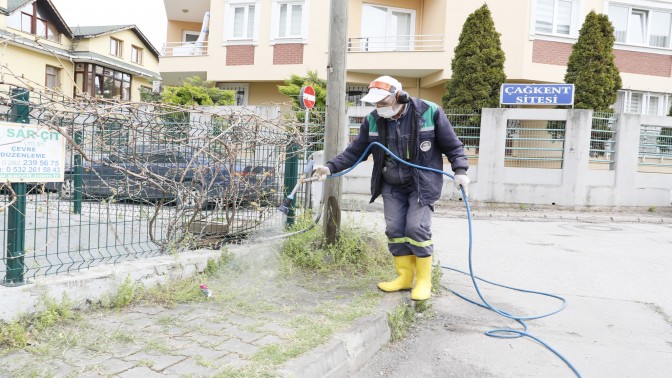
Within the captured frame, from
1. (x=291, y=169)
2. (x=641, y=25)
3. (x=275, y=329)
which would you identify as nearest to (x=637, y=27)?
(x=641, y=25)

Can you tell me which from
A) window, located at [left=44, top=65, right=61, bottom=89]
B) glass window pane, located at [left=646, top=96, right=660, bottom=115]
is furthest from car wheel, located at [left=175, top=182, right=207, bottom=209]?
window, located at [left=44, top=65, right=61, bottom=89]

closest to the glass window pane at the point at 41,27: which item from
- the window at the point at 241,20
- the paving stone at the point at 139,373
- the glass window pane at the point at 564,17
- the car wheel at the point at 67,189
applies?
the window at the point at 241,20

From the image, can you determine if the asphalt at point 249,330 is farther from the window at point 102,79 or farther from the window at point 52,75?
the window at point 102,79

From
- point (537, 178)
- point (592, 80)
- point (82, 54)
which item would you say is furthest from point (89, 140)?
point (82, 54)

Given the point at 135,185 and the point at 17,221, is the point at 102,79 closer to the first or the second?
the point at 135,185

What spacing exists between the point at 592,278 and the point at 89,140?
18.6 ft

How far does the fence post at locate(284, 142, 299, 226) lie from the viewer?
637 centimetres

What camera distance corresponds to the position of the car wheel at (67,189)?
4.29m

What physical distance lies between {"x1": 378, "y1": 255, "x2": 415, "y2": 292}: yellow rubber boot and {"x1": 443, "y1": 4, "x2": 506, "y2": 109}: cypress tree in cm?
1161

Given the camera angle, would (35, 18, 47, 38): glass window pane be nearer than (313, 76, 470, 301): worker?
No

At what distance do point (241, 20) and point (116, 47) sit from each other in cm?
1864

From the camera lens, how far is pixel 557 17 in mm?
18578

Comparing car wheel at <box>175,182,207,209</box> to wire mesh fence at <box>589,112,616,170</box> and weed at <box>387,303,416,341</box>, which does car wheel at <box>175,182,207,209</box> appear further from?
wire mesh fence at <box>589,112,616,170</box>

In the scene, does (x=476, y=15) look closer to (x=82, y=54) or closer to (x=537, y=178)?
(x=537, y=178)
